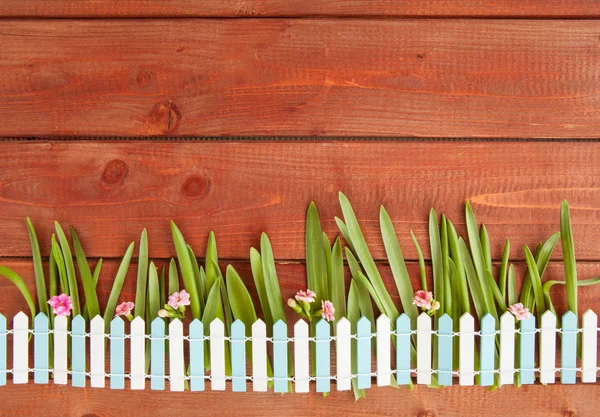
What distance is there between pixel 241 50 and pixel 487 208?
0.53 meters

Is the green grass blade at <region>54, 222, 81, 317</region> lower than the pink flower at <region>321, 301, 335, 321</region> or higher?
higher

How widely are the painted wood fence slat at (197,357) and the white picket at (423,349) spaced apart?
1.23 feet

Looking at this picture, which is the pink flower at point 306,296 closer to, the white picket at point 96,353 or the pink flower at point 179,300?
the pink flower at point 179,300

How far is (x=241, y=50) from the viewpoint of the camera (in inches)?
32.8

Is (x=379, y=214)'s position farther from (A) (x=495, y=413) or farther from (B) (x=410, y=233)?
(A) (x=495, y=413)

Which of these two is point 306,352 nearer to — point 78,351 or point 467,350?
point 467,350

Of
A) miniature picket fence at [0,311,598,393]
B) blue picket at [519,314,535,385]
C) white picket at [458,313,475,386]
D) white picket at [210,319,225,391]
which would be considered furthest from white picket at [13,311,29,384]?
blue picket at [519,314,535,385]

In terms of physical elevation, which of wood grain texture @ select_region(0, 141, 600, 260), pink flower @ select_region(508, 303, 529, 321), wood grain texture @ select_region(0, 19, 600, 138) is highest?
wood grain texture @ select_region(0, 19, 600, 138)

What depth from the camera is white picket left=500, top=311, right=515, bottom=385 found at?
787 mm

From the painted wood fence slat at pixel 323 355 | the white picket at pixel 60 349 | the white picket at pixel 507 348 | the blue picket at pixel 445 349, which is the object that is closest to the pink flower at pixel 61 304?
the white picket at pixel 60 349

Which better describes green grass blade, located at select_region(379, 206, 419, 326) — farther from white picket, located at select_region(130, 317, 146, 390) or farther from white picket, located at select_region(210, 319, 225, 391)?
white picket, located at select_region(130, 317, 146, 390)

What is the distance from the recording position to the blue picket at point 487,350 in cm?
78

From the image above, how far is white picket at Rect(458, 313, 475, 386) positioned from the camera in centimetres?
78

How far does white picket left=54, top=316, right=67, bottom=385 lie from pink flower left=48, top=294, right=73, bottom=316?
13 millimetres
